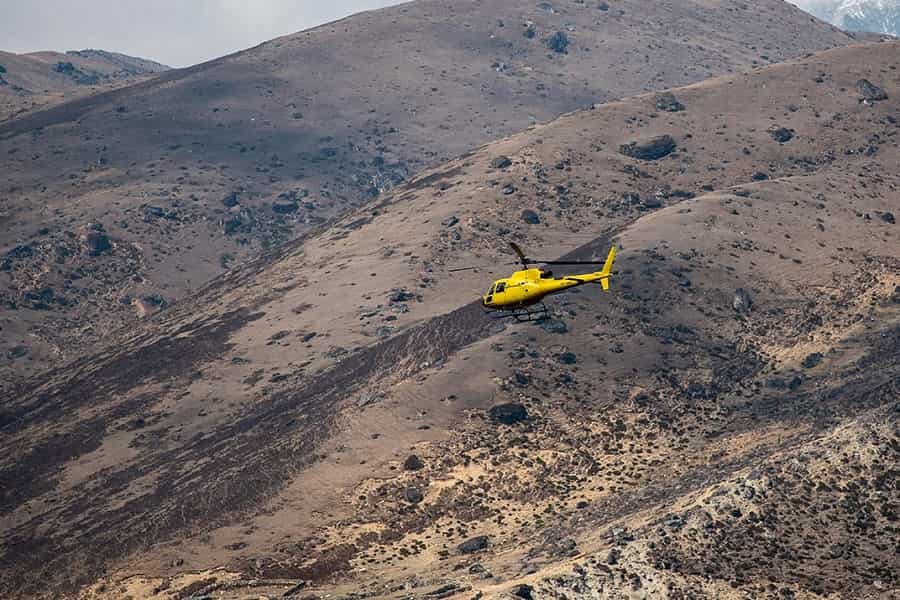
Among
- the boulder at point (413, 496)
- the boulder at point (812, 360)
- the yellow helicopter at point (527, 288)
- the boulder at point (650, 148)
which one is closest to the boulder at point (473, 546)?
the boulder at point (413, 496)

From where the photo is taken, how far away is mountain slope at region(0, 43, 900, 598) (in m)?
79.8

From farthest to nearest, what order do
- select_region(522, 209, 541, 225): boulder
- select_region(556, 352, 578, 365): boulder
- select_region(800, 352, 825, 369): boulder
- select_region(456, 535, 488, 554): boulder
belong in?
select_region(522, 209, 541, 225): boulder, select_region(800, 352, 825, 369): boulder, select_region(556, 352, 578, 365): boulder, select_region(456, 535, 488, 554): boulder

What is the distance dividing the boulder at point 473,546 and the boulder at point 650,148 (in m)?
107

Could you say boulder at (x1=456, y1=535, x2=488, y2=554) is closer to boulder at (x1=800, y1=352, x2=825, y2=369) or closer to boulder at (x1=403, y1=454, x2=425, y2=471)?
boulder at (x1=403, y1=454, x2=425, y2=471)

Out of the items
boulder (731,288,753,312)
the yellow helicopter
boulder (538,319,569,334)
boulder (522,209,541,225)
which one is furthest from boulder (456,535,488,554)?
boulder (522,209,541,225)

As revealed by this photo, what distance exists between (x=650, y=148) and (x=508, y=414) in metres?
89.3

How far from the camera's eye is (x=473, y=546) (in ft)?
287

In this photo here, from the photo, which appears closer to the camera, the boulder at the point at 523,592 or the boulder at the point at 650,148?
the boulder at the point at 523,592

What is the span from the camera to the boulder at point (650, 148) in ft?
604

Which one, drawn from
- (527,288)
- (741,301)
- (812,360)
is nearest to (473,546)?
(527,288)

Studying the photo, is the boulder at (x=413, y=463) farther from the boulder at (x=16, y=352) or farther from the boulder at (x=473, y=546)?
the boulder at (x=16, y=352)

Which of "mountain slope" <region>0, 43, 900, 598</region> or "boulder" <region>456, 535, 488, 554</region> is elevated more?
"mountain slope" <region>0, 43, 900, 598</region>

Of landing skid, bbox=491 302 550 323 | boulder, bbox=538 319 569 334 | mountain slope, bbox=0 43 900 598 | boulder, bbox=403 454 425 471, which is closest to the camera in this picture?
landing skid, bbox=491 302 550 323

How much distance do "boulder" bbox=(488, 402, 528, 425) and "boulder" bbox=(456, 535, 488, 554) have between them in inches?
753
